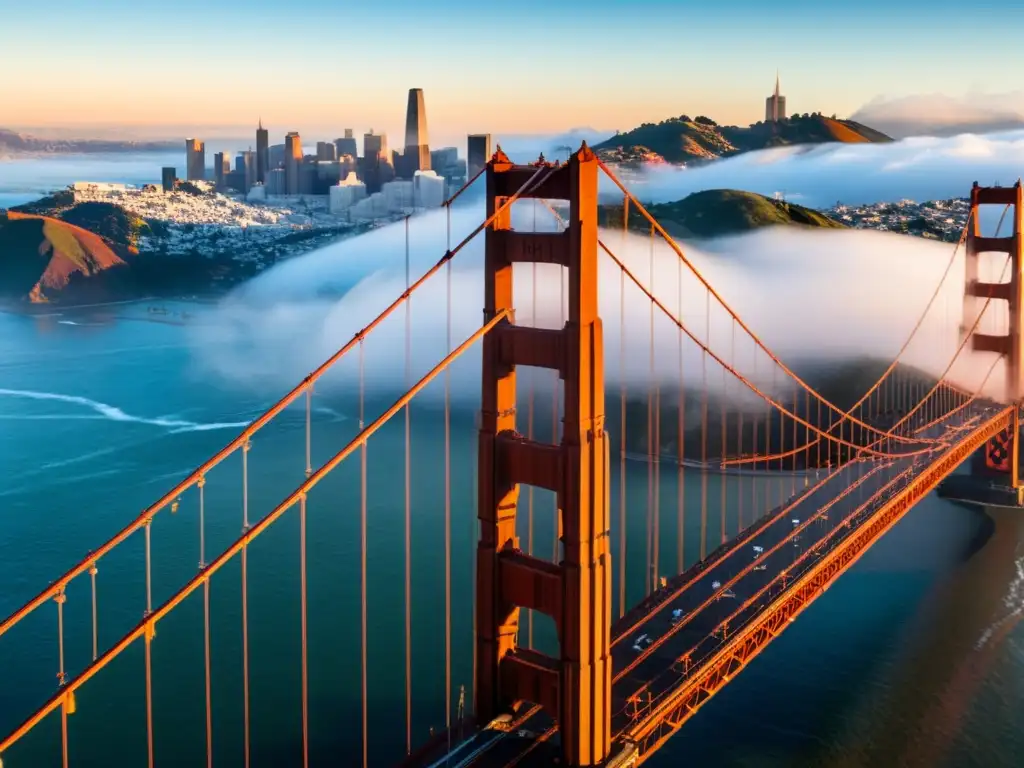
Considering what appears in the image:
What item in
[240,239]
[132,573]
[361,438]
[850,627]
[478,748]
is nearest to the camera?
[361,438]

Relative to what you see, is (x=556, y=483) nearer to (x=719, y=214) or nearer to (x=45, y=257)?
(x=719, y=214)

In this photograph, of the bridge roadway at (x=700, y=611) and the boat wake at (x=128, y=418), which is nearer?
the bridge roadway at (x=700, y=611)

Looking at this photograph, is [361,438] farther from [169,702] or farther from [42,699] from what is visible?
A: [42,699]

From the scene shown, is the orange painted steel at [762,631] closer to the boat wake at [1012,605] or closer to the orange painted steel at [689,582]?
the orange painted steel at [689,582]

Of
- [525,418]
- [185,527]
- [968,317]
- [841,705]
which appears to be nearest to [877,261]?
[525,418]

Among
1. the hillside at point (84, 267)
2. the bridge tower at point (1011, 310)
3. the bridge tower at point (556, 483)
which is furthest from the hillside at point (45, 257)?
the bridge tower at point (556, 483)

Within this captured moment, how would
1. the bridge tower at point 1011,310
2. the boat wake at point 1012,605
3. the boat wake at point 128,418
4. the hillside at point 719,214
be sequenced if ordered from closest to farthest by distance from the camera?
the boat wake at point 1012,605 → the bridge tower at point 1011,310 → the boat wake at point 128,418 → the hillside at point 719,214
